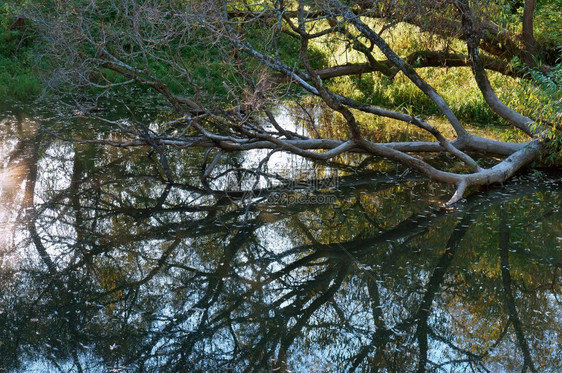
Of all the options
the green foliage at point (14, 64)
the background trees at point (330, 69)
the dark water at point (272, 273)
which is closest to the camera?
the dark water at point (272, 273)

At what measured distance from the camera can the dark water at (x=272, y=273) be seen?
468 centimetres

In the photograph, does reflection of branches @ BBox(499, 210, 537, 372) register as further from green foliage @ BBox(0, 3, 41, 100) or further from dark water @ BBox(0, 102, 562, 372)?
green foliage @ BBox(0, 3, 41, 100)

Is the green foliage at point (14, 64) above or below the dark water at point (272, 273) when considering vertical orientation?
above

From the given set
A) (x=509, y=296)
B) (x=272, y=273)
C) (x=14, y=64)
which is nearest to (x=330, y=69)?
(x=272, y=273)

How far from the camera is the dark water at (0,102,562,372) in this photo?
184 inches

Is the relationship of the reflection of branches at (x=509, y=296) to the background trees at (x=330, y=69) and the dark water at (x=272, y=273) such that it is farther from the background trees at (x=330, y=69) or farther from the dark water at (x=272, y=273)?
the background trees at (x=330, y=69)

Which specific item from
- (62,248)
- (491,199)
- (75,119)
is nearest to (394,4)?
(491,199)

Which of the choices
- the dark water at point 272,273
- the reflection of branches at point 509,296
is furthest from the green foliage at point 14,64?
the reflection of branches at point 509,296

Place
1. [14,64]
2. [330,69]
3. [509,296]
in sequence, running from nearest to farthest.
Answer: [509,296] < [330,69] < [14,64]

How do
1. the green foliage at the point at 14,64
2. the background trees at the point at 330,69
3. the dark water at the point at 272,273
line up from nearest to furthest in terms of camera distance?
1. the dark water at the point at 272,273
2. the background trees at the point at 330,69
3. the green foliage at the point at 14,64

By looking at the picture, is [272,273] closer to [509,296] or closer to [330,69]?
[509,296]

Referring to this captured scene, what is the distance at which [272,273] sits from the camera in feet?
20.2

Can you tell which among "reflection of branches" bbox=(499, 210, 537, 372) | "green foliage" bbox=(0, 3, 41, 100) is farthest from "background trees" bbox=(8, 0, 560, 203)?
"green foliage" bbox=(0, 3, 41, 100)

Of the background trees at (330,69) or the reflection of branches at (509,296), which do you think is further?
the background trees at (330,69)
